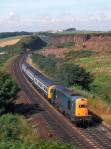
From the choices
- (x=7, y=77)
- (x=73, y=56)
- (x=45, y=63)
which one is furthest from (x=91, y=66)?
(x=7, y=77)

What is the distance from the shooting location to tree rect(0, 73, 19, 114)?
45781 millimetres

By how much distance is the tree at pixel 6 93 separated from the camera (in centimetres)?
4578

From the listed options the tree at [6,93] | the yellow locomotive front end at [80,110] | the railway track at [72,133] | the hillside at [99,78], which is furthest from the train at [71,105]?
the tree at [6,93]

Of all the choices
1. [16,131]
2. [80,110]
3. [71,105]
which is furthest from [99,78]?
[16,131]

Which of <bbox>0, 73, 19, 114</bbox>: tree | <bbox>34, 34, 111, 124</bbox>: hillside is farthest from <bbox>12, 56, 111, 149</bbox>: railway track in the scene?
Answer: <bbox>34, 34, 111, 124</bbox>: hillside

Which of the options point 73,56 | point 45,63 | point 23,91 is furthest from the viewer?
point 73,56

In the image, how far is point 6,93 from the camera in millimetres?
47219

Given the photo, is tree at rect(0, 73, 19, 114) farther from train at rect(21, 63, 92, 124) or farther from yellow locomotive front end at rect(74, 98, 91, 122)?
yellow locomotive front end at rect(74, 98, 91, 122)

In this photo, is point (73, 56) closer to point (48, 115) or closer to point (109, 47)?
point (109, 47)

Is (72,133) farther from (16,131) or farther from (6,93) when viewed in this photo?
(6,93)

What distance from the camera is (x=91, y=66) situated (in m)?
112

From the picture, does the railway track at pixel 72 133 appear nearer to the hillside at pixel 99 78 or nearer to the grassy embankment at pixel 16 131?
the grassy embankment at pixel 16 131

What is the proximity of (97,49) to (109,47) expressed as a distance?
602 cm

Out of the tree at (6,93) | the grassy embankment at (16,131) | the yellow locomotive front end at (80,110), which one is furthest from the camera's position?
the tree at (6,93)
